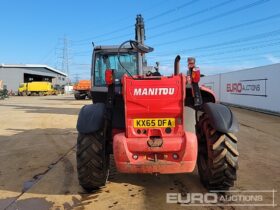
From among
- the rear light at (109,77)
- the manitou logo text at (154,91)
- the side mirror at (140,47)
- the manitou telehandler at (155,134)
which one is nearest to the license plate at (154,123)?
the manitou telehandler at (155,134)

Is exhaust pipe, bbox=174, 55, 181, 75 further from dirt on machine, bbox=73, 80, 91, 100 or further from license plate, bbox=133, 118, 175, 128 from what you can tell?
dirt on machine, bbox=73, 80, 91, 100

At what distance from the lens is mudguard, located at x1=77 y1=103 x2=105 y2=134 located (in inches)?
226

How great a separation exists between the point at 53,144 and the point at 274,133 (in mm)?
7074

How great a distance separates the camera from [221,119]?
5664mm

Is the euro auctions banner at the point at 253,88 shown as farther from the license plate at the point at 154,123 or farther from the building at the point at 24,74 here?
the building at the point at 24,74

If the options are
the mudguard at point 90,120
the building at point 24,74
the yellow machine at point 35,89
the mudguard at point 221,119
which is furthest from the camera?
the building at point 24,74

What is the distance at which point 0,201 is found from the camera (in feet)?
18.9

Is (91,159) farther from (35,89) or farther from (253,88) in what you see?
(35,89)

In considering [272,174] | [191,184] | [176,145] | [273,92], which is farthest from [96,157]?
[273,92]

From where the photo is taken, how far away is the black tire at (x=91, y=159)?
5816 mm

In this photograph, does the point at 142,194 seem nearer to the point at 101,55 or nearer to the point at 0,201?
the point at 0,201

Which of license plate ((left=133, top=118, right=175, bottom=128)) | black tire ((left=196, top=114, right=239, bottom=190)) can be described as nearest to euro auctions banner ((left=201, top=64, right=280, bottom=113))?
black tire ((left=196, top=114, right=239, bottom=190))
